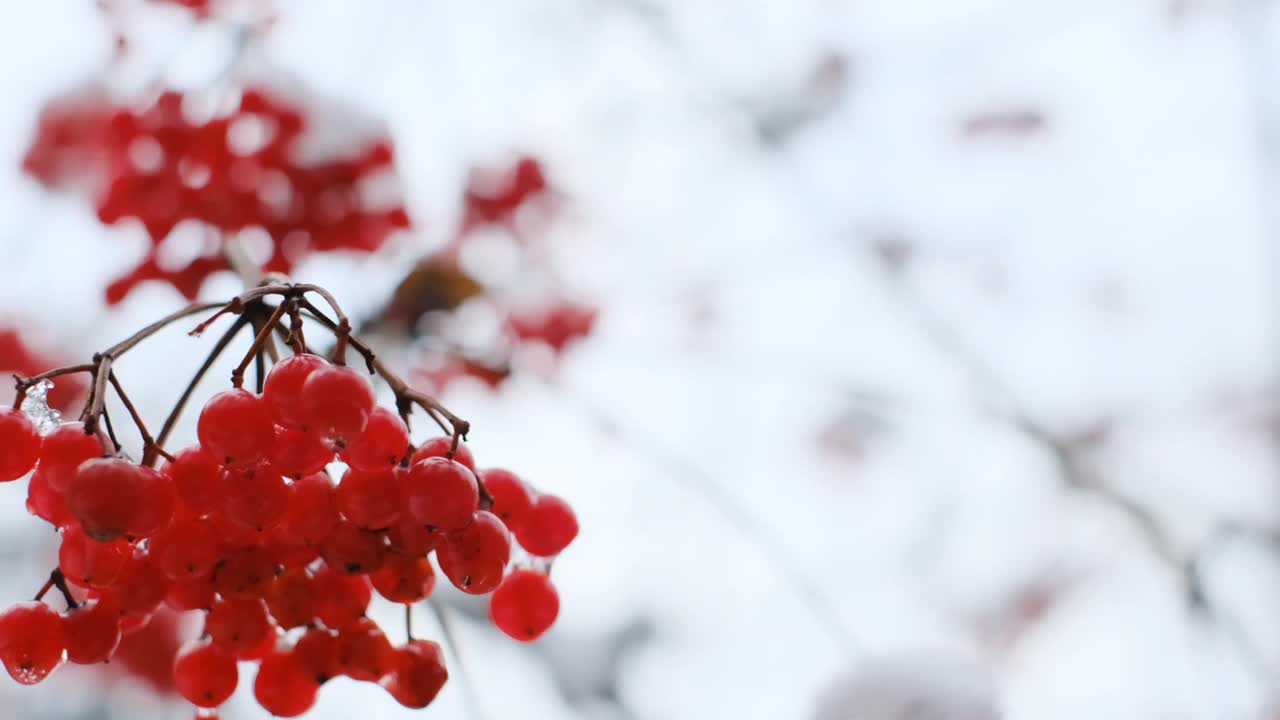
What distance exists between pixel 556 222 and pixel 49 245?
17.0 inches

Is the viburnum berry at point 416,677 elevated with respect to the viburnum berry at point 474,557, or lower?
lower

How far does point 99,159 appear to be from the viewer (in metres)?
0.68

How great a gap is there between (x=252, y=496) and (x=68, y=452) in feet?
0.21

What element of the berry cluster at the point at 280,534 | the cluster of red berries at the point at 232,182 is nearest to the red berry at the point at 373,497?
the berry cluster at the point at 280,534

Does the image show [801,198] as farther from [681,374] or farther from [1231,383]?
[1231,383]

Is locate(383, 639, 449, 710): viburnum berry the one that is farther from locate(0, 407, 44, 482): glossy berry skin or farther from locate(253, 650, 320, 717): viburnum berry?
locate(0, 407, 44, 482): glossy berry skin

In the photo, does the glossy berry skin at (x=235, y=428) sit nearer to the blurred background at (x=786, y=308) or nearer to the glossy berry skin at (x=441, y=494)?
the glossy berry skin at (x=441, y=494)

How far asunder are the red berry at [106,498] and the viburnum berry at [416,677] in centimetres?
12

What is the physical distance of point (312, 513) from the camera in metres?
0.32

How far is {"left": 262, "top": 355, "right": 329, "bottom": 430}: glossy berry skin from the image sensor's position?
28cm

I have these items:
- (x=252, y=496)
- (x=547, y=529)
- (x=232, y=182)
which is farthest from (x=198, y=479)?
(x=232, y=182)

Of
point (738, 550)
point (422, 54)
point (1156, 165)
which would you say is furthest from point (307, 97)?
point (1156, 165)

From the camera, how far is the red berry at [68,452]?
0.98ft

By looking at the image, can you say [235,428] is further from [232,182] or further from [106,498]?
[232,182]
